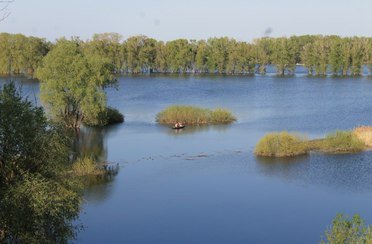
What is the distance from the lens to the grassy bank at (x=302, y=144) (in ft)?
138

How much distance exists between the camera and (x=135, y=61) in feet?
476

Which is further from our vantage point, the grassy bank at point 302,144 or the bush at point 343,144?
the bush at point 343,144

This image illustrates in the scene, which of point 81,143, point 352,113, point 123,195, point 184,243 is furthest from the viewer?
point 352,113

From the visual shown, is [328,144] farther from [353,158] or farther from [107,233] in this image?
[107,233]

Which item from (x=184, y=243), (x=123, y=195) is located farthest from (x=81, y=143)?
(x=184, y=243)

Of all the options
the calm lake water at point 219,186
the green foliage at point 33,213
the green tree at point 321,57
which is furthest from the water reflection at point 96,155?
the green tree at point 321,57

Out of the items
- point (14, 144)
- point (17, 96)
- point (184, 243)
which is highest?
point (17, 96)

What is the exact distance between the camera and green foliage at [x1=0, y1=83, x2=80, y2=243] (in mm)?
18766

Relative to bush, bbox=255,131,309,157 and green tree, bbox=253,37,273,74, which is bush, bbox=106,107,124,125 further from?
green tree, bbox=253,37,273,74

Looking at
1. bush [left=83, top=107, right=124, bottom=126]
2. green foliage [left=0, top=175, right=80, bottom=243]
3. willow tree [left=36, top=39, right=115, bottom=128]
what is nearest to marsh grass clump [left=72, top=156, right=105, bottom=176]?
green foliage [left=0, top=175, right=80, bottom=243]

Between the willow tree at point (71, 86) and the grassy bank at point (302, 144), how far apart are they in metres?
20.2

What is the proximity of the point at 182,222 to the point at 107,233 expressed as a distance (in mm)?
3964

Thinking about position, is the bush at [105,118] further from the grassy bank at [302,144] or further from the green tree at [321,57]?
the green tree at [321,57]

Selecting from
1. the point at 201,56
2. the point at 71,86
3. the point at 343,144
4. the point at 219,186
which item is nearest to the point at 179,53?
the point at 201,56
